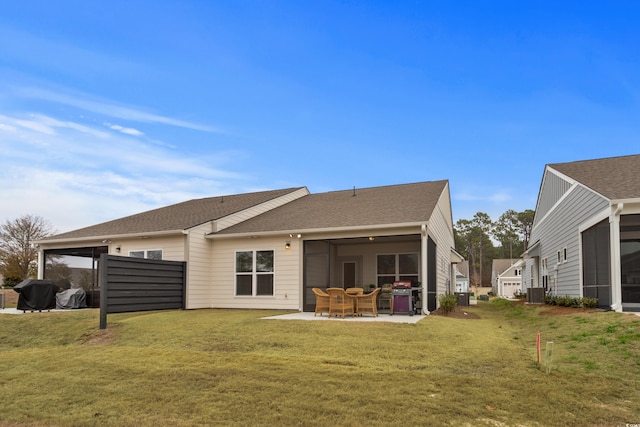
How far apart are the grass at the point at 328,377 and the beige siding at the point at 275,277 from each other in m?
4.33

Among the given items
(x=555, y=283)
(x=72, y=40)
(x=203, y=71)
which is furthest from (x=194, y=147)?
(x=555, y=283)

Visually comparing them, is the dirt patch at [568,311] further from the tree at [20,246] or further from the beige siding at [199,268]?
the tree at [20,246]

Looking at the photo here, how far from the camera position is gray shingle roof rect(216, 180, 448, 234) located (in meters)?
14.0

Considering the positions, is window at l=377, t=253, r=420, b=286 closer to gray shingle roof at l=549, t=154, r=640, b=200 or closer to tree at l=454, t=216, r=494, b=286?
gray shingle roof at l=549, t=154, r=640, b=200

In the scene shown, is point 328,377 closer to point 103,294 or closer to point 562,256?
point 103,294

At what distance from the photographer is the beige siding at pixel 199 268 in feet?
49.1

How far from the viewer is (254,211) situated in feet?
A: 59.0

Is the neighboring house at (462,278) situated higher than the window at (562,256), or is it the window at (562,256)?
the window at (562,256)

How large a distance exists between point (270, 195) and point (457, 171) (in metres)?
10.7

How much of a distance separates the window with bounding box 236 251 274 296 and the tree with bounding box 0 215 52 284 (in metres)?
24.7

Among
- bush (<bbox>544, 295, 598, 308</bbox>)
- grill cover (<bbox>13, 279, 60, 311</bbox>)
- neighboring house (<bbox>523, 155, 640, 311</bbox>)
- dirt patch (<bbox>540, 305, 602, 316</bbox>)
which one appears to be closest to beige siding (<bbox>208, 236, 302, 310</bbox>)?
grill cover (<bbox>13, 279, 60, 311</bbox>)

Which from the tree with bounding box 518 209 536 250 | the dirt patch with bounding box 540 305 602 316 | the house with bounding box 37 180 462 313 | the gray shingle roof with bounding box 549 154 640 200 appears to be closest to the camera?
the gray shingle roof with bounding box 549 154 640 200

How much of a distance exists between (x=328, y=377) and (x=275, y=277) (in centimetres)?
896

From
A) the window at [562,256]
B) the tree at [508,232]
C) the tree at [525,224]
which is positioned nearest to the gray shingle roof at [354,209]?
the window at [562,256]
